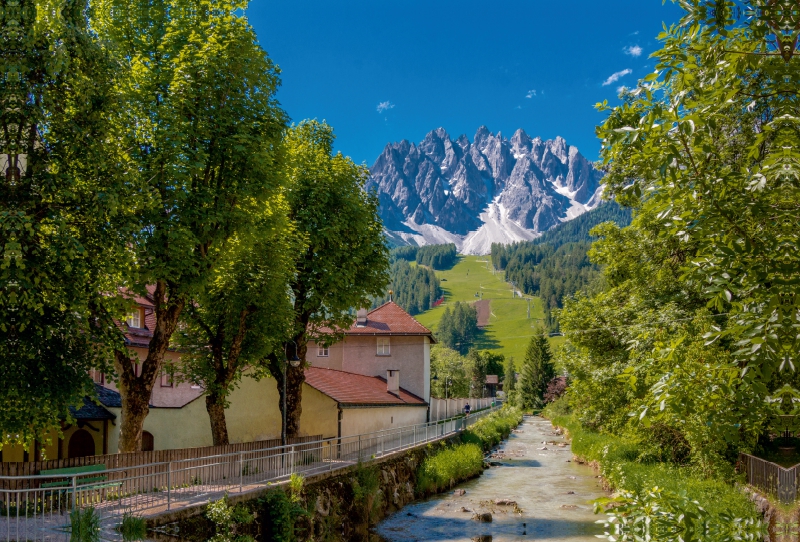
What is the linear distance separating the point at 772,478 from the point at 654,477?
4.88 metres

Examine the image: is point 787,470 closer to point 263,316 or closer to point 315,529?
point 315,529

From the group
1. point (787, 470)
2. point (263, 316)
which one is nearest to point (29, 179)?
point (263, 316)

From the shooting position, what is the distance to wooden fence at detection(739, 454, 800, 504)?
1733 cm

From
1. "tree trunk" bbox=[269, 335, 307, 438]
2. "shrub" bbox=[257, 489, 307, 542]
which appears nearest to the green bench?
"shrub" bbox=[257, 489, 307, 542]

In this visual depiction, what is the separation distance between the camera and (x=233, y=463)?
1908 cm

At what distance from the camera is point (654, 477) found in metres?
22.8

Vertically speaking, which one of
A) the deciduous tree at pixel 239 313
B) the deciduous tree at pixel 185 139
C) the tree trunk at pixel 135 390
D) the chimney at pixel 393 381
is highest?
the deciduous tree at pixel 185 139

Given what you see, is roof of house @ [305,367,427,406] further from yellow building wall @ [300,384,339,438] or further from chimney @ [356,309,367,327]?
chimney @ [356,309,367,327]

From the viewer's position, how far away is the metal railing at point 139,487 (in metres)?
12.2

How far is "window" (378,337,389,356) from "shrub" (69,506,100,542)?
33721 millimetres

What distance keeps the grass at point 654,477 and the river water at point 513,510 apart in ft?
4.34

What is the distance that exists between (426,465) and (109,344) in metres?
20.1

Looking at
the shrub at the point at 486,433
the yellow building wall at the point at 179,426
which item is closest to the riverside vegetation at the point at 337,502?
the shrub at the point at 486,433

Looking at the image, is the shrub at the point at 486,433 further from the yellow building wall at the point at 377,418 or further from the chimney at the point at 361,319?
the chimney at the point at 361,319
